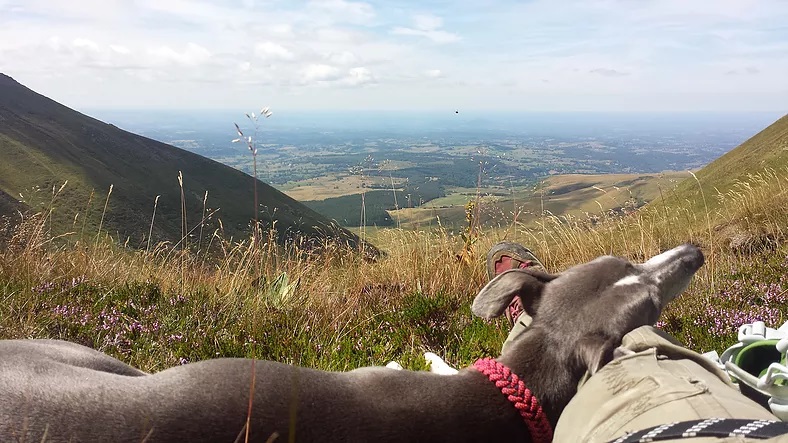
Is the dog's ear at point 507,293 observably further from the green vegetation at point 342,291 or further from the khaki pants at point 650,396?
the green vegetation at point 342,291

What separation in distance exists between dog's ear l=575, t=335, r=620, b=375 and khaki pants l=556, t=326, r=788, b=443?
0.46 feet

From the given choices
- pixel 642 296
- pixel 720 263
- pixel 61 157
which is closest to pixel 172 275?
pixel 642 296

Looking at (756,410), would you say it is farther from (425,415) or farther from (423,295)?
(423,295)

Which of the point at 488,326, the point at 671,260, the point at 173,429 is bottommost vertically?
the point at 488,326

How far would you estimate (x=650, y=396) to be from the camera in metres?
2.69

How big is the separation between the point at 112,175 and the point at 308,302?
8592cm

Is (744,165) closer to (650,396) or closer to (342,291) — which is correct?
(342,291)

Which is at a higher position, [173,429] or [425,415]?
[173,429]

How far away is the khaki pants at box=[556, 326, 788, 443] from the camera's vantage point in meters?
2.50

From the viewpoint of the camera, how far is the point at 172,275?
7.36 metres

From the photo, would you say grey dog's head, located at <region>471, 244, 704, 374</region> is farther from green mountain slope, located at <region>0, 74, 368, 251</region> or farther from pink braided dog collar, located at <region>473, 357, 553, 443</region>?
green mountain slope, located at <region>0, 74, 368, 251</region>

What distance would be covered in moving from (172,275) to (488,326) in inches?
169

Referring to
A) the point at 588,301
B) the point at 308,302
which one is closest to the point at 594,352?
the point at 588,301

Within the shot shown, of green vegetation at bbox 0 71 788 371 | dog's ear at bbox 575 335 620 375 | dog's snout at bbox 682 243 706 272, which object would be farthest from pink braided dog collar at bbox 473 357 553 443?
dog's snout at bbox 682 243 706 272
